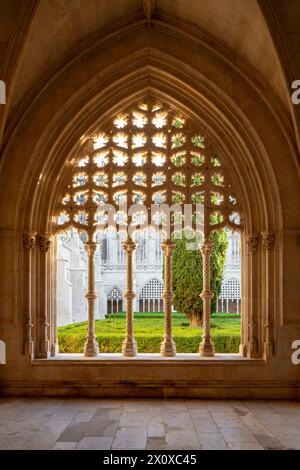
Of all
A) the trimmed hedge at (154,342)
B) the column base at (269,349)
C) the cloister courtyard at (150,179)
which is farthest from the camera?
the trimmed hedge at (154,342)

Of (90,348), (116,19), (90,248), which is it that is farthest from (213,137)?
(90,348)

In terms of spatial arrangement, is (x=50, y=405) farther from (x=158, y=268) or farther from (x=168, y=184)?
(x=158, y=268)

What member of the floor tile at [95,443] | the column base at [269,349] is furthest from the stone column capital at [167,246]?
the floor tile at [95,443]

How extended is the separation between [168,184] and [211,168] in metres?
0.61

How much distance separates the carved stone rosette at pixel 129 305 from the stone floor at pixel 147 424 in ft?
2.49

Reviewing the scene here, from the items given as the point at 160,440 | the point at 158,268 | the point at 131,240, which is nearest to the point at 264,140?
the point at 131,240

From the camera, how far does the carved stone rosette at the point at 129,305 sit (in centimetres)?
661

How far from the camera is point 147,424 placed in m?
5.00

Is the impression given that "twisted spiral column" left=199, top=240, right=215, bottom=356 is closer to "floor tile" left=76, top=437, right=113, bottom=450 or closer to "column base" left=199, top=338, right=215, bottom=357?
"column base" left=199, top=338, right=215, bottom=357

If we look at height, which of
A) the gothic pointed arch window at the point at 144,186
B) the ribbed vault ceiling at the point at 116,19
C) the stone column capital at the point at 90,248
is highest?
the ribbed vault ceiling at the point at 116,19

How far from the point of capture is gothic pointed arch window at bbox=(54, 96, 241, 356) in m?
6.67

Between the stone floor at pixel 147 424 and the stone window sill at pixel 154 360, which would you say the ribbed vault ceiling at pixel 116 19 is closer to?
the stone window sill at pixel 154 360

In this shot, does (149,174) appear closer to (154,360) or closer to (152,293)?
(154,360)

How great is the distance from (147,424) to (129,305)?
1994 mm
